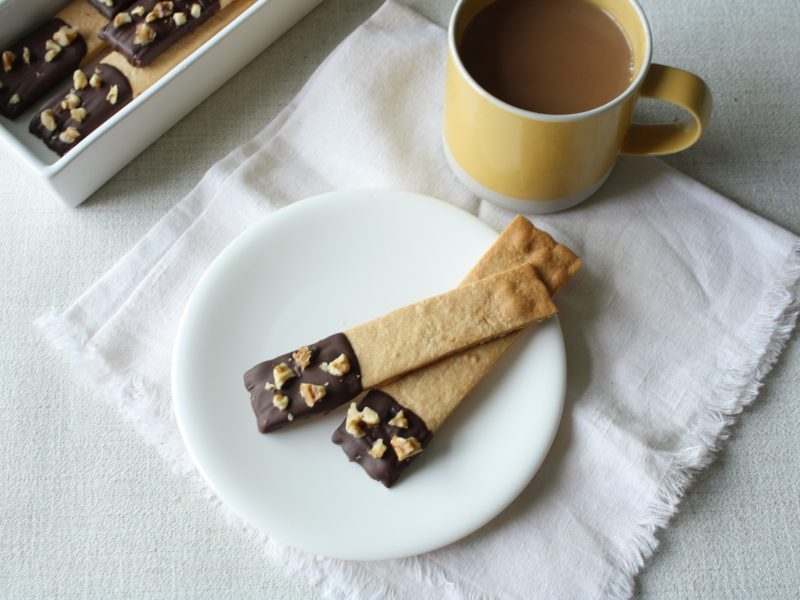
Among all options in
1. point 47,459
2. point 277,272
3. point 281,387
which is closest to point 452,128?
point 277,272

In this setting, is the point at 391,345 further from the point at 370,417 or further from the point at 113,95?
the point at 113,95

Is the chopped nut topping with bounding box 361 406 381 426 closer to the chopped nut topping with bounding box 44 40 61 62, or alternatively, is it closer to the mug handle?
the mug handle

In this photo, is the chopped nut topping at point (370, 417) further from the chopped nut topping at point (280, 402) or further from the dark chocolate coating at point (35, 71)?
the dark chocolate coating at point (35, 71)

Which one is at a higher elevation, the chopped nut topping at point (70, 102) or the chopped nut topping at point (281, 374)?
the chopped nut topping at point (70, 102)

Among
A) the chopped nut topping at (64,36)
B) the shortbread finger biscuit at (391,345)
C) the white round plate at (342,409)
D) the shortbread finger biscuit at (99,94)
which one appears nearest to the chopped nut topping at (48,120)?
the shortbread finger biscuit at (99,94)

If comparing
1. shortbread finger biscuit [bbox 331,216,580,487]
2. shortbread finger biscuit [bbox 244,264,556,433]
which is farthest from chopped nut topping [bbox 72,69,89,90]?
shortbread finger biscuit [bbox 331,216,580,487]

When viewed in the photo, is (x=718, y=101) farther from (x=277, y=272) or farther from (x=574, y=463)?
(x=277, y=272)
